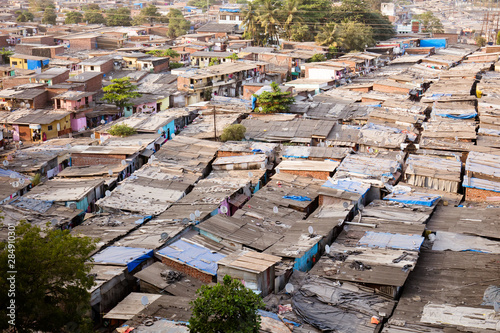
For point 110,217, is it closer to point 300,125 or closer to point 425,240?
point 425,240

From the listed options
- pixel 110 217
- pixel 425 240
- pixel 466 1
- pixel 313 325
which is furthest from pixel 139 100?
pixel 466 1

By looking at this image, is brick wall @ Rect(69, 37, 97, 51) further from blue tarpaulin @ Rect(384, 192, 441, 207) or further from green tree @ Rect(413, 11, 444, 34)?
blue tarpaulin @ Rect(384, 192, 441, 207)

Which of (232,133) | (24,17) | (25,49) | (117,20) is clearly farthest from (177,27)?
(232,133)

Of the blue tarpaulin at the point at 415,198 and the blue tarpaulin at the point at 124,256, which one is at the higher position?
the blue tarpaulin at the point at 415,198

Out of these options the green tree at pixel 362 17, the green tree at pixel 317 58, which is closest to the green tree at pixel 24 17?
the green tree at pixel 362 17

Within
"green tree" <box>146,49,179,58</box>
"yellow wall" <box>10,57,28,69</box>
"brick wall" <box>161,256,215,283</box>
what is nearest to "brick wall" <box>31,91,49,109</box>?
"yellow wall" <box>10,57,28,69</box>

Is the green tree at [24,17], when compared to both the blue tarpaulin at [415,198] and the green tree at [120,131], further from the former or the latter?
the blue tarpaulin at [415,198]
